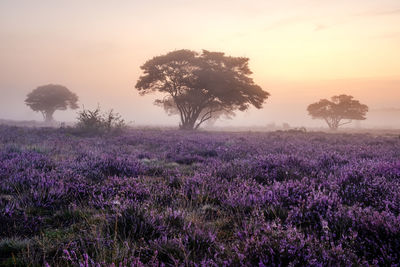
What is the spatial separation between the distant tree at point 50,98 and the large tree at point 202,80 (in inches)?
1396

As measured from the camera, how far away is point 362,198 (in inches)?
140

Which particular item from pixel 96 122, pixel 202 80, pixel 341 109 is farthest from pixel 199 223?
pixel 341 109

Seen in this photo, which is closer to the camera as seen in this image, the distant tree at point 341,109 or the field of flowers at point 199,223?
the field of flowers at point 199,223

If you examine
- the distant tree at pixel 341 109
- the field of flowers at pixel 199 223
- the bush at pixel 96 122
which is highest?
the distant tree at pixel 341 109

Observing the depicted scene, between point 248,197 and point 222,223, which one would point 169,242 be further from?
point 248,197

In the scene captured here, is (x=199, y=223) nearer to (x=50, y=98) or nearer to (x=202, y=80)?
(x=202, y=80)

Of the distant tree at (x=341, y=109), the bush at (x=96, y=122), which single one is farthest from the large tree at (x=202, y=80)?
the distant tree at (x=341, y=109)

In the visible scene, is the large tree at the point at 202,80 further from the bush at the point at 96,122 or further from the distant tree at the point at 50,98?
the distant tree at the point at 50,98

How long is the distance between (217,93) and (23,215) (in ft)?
85.7

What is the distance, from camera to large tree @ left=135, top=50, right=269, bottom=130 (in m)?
28.0

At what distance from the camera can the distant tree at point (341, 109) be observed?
56.3 metres

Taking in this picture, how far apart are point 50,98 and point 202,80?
42608 millimetres

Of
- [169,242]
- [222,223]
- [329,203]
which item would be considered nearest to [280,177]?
[329,203]

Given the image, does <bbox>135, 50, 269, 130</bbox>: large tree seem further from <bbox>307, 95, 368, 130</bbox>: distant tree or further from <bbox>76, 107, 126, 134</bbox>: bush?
<bbox>307, 95, 368, 130</bbox>: distant tree
